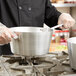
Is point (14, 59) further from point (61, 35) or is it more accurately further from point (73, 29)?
point (73, 29)

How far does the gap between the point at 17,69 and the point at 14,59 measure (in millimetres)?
185

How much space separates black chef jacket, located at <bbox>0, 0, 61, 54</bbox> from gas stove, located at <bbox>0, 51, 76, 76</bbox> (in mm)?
425

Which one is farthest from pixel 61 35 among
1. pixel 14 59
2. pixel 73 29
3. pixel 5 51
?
pixel 14 59

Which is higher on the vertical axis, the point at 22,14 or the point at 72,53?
the point at 22,14

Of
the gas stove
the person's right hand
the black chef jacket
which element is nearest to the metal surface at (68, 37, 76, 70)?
the gas stove

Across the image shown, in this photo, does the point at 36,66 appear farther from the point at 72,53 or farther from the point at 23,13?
the point at 23,13

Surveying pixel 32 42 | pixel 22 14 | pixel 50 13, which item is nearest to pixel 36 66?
pixel 32 42

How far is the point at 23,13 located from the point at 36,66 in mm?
662

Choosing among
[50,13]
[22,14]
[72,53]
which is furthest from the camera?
[50,13]

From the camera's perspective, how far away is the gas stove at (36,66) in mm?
877

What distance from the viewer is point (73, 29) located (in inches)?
112

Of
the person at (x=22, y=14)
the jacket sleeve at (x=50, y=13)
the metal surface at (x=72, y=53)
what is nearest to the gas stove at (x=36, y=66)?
the metal surface at (x=72, y=53)

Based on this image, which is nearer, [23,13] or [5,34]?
[5,34]

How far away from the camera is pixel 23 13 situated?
154 centimetres
